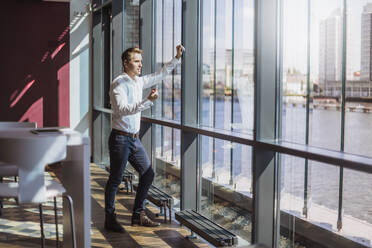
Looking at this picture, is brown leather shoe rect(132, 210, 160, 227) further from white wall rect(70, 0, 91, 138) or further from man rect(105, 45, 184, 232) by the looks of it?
white wall rect(70, 0, 91, 138)

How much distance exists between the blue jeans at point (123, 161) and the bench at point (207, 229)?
478 millimetres

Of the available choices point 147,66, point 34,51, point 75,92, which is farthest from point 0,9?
point 147,66

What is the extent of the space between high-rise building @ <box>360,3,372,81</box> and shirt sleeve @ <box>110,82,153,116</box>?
7.09ft

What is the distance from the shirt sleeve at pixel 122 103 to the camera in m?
4.92

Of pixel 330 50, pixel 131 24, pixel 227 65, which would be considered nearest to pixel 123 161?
pixel 227 65

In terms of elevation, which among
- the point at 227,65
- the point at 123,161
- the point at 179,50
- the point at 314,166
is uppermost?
the point at 179,50

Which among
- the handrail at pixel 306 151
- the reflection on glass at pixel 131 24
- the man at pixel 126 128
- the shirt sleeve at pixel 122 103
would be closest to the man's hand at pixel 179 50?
the man at pixel 126 128

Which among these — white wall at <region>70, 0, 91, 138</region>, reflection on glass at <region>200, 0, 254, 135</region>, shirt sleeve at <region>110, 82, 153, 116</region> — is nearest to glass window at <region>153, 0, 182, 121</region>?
reflection on glass at <region>200, 0, 254, 135</region>

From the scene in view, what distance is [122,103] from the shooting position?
4996 millimetres

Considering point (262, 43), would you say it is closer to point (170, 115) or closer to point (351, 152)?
point (351, 152)

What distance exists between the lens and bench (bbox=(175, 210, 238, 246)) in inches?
171

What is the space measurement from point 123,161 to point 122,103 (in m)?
0.59

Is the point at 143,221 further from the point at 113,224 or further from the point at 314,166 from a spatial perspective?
the point at 314,166

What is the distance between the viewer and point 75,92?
9.98 metres
